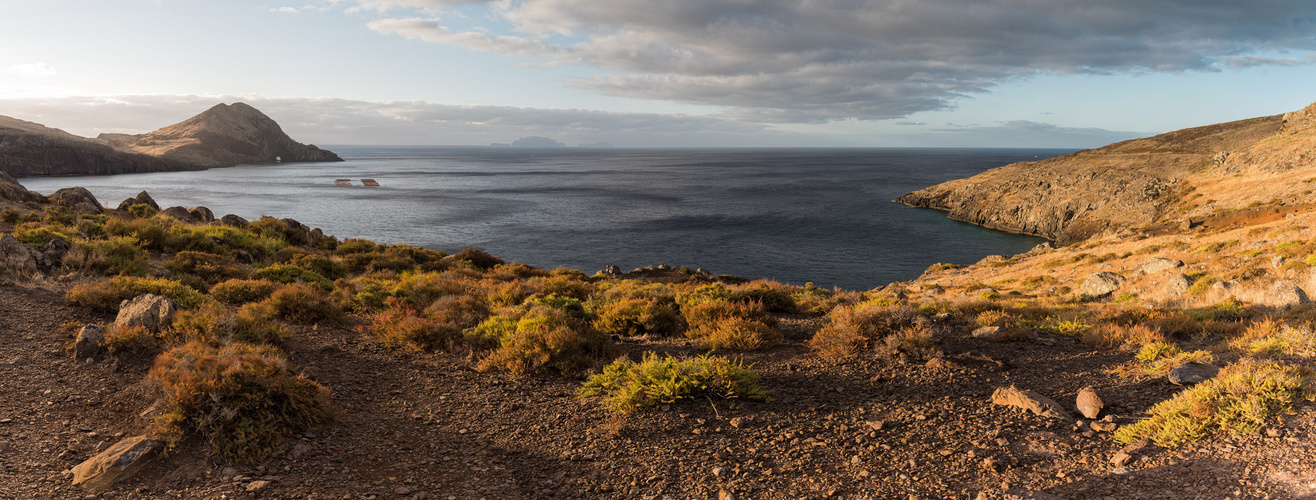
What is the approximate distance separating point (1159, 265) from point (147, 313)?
30359mm

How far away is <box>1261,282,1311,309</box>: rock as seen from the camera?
10883 millimetres

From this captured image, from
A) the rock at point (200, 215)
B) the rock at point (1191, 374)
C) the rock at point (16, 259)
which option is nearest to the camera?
the rock at point (1191, 374)

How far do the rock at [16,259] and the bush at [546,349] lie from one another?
9.91 metres

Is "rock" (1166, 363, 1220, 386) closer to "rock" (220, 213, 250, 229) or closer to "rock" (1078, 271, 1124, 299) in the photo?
"rock" (1078, 271, 1124, 299)

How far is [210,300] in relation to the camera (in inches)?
422

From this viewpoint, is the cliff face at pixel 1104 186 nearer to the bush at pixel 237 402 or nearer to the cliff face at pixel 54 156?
the bush at pixel 237 402

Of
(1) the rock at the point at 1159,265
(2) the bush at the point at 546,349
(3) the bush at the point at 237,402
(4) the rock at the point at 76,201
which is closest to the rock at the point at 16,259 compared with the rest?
(3) the bush at the point at 237,402

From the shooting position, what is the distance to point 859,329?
9.09 metres

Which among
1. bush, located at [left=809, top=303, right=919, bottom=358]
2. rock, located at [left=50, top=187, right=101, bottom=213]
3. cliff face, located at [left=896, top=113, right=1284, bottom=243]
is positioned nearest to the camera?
bush, located at [left=809, top=303, right=919, bottom=358]

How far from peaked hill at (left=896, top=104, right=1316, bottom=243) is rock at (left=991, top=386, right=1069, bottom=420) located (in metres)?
44.2

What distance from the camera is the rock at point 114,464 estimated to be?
Result: 16.5 ft

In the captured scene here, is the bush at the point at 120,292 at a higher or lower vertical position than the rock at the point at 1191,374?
higher

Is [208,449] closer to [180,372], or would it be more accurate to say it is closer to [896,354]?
[180,372]

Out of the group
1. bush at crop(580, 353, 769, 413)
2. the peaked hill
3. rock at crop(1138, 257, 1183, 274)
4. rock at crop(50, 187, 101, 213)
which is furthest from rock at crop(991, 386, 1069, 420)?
the peaked hill
